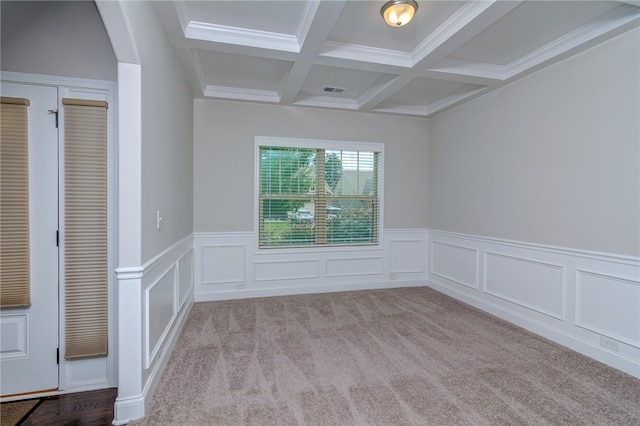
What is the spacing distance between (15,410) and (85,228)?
123 cm

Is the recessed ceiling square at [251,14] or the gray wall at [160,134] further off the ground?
the recessed ceiling square at [251,14]

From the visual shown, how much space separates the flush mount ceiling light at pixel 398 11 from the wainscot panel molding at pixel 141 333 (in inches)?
96.2

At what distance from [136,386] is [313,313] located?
206 cm

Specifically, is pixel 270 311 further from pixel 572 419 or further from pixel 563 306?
pixel 563 306

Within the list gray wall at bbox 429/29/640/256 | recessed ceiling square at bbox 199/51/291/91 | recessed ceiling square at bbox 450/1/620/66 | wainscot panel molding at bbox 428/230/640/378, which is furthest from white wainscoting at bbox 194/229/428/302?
recessed ceiling square at bbox 450/1/620/66

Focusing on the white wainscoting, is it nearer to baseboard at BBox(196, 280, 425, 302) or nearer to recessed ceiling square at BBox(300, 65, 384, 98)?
baseboard at BBox(196, 280, 425, 302)

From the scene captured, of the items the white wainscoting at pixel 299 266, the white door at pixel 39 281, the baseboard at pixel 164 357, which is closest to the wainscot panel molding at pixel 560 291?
the white wainscoting at pixel 299 266

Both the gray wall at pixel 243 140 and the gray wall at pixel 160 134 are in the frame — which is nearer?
the gray wall at pixel 160 134

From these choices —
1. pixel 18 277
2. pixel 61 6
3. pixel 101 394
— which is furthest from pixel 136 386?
pixel 61 6

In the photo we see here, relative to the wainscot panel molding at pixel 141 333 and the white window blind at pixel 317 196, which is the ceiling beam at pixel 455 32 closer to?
the white window blind at pixel 317 196

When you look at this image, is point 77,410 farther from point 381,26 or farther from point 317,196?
point 381,26

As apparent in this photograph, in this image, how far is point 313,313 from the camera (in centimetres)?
361

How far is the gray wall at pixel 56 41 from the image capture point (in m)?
1.98

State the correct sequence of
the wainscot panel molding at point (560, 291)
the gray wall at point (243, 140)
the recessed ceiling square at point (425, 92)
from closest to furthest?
1. the wainscot panel molding at point (560, 291)
2. the recessed ceiling square at point (425, 92)
3. the gray wall at point (243, 140)
